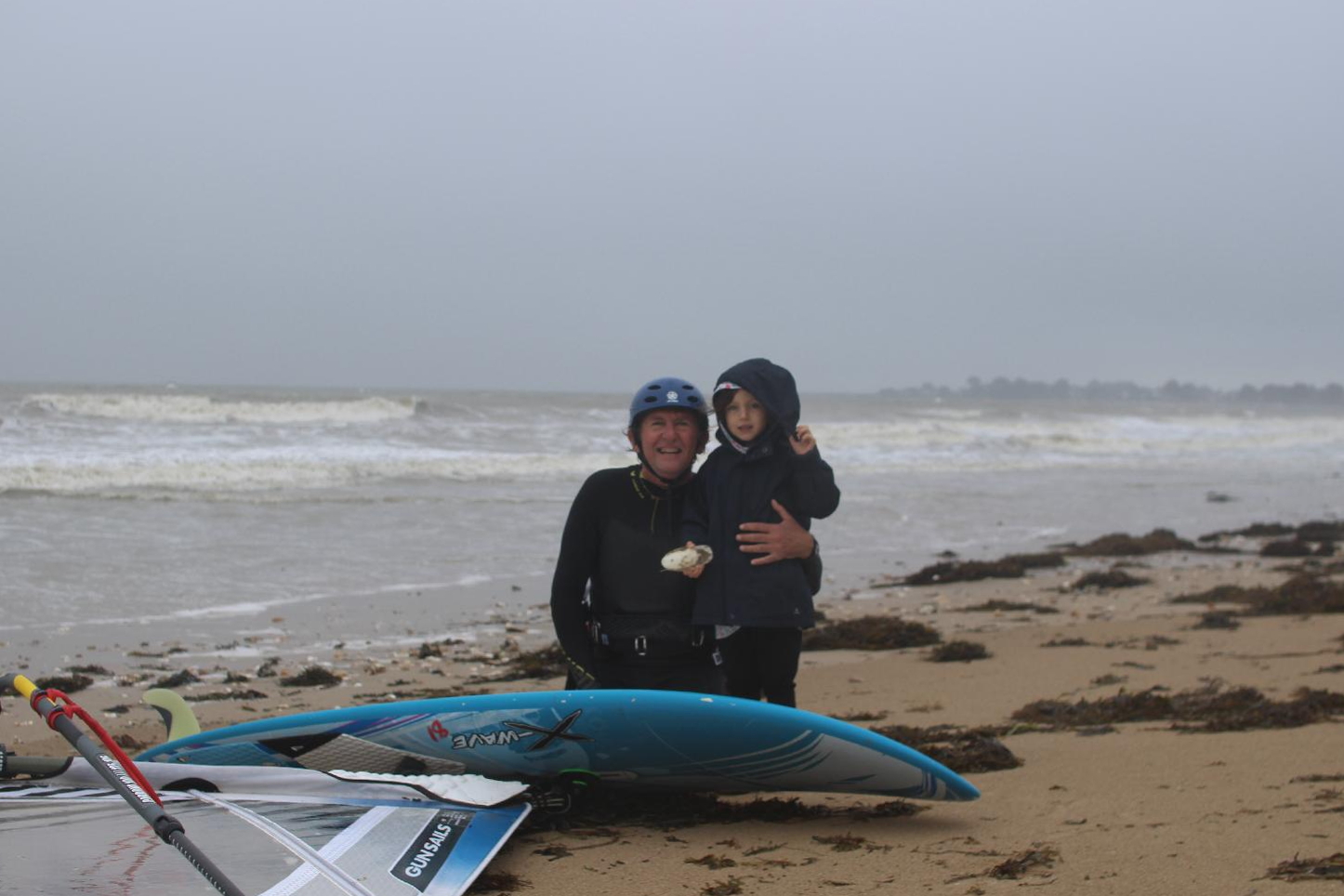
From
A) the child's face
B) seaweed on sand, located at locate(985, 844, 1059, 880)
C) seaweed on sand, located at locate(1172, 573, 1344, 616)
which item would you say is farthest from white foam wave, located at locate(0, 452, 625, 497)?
seaweed on sand, located at locate(985, 844, 1059, 880)

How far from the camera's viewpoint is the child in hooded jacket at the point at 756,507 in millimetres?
3746

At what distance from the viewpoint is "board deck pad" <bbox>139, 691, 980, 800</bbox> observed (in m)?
3.48

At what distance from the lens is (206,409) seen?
103 feet

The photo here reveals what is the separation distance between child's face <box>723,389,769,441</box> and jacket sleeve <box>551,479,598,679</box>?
49 cm

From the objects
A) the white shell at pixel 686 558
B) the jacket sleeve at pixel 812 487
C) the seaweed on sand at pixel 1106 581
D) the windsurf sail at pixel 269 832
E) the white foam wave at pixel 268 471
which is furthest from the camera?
the white foam wave at pixel 268 471

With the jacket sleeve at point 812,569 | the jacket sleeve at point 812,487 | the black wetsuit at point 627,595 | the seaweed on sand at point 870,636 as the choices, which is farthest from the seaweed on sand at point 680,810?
the seaweed on sand at point 870,636

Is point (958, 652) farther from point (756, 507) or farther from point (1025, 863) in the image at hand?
point (1025, 863)

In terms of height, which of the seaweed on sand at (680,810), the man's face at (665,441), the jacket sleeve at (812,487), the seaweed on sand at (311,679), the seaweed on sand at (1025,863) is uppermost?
the man's face at (665,441)

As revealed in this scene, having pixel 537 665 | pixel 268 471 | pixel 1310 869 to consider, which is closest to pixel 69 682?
pixel 537 665

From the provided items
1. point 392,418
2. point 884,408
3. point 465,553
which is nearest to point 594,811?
point 465,553

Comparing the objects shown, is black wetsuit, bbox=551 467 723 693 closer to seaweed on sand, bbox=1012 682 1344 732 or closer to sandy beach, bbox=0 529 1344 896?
sandy beach, bbox=0 529 1344 896

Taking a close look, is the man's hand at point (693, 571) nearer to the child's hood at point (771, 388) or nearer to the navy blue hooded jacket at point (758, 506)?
the navy blue hooded jacket at point (758, 506)

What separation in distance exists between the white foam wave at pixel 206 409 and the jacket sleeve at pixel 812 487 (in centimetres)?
2708

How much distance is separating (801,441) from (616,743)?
109 cm
